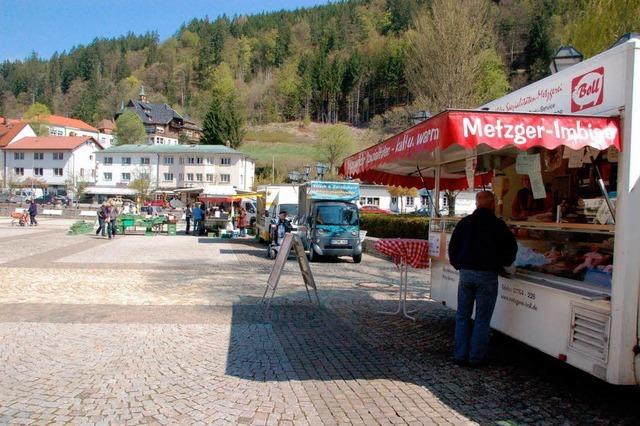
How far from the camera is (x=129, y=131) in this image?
104 meters

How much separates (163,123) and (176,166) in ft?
137

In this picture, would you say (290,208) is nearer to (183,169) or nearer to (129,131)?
(183,169)

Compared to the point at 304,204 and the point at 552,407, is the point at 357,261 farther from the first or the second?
the point at 552,407

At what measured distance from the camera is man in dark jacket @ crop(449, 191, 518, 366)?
5613mm

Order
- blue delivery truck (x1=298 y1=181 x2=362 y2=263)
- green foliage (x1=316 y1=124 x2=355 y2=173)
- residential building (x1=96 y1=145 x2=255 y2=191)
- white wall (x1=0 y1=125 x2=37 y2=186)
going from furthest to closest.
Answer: white wall (x1=0 y1=125 x2=37 y2=186), residential building (x1=96 y1=145 x2=255 y2=191), green foliage (x1=316 y1=124 x2=355 y2=173), blue delivery truck (x1=298 y1=181 x2=362 y2=263)

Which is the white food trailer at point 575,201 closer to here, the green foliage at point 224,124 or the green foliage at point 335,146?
the green foliage at point 335,146

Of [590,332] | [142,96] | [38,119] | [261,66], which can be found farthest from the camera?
[261,66]

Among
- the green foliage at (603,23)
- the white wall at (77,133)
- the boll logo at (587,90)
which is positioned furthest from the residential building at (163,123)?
the boll logo at (587,90)

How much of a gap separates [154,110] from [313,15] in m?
52.0

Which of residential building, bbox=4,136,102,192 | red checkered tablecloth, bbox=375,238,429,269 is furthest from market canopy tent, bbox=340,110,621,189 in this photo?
residential building, bbox=4,136,102,192

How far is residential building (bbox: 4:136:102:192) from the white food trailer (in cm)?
9126

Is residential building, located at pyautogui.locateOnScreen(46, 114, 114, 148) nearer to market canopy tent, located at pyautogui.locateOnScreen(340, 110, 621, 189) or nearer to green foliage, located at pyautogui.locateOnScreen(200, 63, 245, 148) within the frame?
green foliage, located at pyautogui.locateOnScreen(200, 63, 245, 148)

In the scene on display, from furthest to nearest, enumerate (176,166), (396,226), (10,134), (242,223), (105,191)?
(10,134) → (176,166) → (105,191) → (242,223) → (396,226)

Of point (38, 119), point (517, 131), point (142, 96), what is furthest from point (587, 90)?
point (142, 96)
